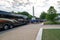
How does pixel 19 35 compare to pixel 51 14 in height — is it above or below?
above

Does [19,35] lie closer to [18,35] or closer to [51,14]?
[18,35]

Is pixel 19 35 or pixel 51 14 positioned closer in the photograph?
pixel 19 35

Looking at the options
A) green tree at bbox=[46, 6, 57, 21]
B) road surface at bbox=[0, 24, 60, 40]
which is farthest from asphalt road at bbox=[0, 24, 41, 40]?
green tree at bbox=[46, 6, 57, 21]

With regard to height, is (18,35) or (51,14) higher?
(18,35)

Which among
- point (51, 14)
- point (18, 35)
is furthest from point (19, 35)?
point (51, 14)

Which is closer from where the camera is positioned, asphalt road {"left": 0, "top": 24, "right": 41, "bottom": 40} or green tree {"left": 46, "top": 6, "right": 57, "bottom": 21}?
asphalt road {"left": 0, "top": 24, "right": 41, "bottom": 40}

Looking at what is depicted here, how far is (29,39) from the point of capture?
416 inches

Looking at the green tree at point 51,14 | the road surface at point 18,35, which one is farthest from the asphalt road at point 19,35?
the green tree at point 51,14

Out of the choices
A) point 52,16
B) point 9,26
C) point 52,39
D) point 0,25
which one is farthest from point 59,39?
point 52,16

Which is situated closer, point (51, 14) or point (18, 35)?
point (18, 35)

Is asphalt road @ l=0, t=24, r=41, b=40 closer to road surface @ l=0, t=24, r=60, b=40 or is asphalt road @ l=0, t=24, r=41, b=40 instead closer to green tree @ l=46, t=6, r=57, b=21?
road surface @ l=0, t=24, r=60, b=40

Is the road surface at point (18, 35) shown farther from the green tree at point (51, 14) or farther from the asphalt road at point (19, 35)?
the green tree at point (51, 14)

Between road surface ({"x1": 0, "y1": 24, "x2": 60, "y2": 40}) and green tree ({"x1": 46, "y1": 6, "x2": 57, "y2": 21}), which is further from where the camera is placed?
green tree ({"x1": 46, "y1": 6, "x2": 57, "y2": 21})

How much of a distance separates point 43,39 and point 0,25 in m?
9.22
